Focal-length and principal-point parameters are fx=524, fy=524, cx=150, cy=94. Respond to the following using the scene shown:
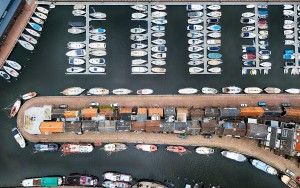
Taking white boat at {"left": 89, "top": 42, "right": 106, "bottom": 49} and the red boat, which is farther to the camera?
white boat at {"left": 89, "top": 42, "right": 106, "bottom": 49}

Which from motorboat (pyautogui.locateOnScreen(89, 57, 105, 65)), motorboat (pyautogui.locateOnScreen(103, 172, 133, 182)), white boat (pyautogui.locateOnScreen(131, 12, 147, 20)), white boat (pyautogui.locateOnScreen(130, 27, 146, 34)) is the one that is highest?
white boat (pyautogui.locateOnScreen(131, 12, 147, 20))

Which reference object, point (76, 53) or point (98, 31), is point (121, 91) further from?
point (98, 31)

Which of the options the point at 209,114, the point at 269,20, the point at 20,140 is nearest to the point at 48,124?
the point at 20,140

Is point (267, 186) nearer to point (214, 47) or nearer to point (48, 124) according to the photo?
point (214, 47)

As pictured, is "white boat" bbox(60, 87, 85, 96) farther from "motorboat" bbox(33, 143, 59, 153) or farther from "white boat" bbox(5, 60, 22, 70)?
"white boat" bbox(5, 60, 22, 70)

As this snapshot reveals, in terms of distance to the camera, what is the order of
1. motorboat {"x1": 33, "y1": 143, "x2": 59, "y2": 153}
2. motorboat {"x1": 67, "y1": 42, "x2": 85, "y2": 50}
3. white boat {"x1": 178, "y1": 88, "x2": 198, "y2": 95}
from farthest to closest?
1. motorboat {"x1": 67, "y1": 42, "x2": 85, "y2": 50}
2. white boat {"x1": 178, "y1": 88, "x2": 198, "y2": 95}
3. motorboat {"x1": 33, "y1": 143, "x2": 59, "y2": 153}

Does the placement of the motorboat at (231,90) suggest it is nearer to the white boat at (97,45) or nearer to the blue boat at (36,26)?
the white boat at (97,45)

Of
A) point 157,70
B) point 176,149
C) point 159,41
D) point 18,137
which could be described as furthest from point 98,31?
point 176,149

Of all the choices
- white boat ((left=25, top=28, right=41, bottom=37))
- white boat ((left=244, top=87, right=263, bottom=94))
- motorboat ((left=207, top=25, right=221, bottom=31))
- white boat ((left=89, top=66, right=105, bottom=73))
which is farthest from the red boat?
white boat ((left=25, top=28, right=41, bottom=37))
